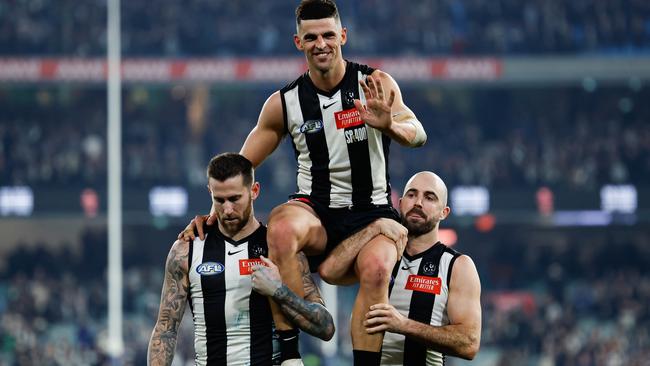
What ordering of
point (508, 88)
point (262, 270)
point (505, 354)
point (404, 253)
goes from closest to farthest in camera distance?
point (262, 270) → point (404, 253) → point (505, 354) → point (508, 88)

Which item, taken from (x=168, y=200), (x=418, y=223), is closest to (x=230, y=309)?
(x=418, y=223)

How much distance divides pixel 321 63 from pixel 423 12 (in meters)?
22.5

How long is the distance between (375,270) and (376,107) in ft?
3.01

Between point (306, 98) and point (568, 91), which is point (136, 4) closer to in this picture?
point (568, 91)

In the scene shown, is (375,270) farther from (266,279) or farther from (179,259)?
(179,259)

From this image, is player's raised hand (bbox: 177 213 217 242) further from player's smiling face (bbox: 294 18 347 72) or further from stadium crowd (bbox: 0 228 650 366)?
stadium crowd (bbox: 0 228 650 366)

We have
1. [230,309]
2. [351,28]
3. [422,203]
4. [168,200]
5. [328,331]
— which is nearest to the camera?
[328,331]

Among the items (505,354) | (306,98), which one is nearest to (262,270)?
(306,98)

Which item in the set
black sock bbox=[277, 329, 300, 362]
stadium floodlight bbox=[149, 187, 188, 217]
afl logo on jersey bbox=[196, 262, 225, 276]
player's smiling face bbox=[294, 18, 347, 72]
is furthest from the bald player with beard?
stadium floodlight bbox=[149, 187, 188, 217]

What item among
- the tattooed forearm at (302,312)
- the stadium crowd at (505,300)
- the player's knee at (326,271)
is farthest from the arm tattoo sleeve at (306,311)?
the stadium crowd at (505,300)

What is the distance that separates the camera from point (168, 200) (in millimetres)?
26453

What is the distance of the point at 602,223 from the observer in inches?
1081

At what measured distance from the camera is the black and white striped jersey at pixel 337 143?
6.89m

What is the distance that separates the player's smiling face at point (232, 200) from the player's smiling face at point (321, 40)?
0.80 meters
